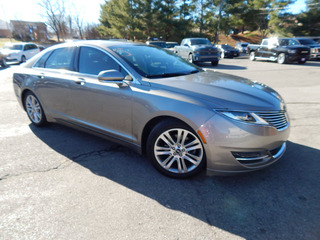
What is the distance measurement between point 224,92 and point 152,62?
123 centimetres

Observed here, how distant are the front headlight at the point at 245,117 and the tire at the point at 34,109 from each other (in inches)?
138

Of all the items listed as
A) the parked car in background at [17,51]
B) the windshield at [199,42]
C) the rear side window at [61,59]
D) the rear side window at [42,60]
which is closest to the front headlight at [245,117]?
the rear side window at [61,59]

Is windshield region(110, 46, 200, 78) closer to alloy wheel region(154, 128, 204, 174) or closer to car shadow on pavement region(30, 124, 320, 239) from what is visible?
alloy wheel region(154, 128, 204, 174)

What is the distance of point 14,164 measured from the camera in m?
3.13

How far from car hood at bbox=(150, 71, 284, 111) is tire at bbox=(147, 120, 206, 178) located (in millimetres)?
403

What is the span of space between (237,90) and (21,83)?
4045mm

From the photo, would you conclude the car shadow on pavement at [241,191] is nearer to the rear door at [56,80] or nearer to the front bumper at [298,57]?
the rear door at [56,80]

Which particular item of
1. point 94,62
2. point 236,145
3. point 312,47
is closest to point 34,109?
point 94,62

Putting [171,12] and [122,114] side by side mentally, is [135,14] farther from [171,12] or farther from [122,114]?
[122,114]

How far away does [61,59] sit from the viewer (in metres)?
3.80

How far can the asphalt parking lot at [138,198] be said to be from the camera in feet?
6.60

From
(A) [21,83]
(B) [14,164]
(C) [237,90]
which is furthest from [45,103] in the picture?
(C) [237,90]

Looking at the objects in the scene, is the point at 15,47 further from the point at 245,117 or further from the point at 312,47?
the point at 312,47

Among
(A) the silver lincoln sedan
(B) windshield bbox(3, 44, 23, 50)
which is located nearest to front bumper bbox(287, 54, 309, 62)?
(A) the silver lincoln sedan
